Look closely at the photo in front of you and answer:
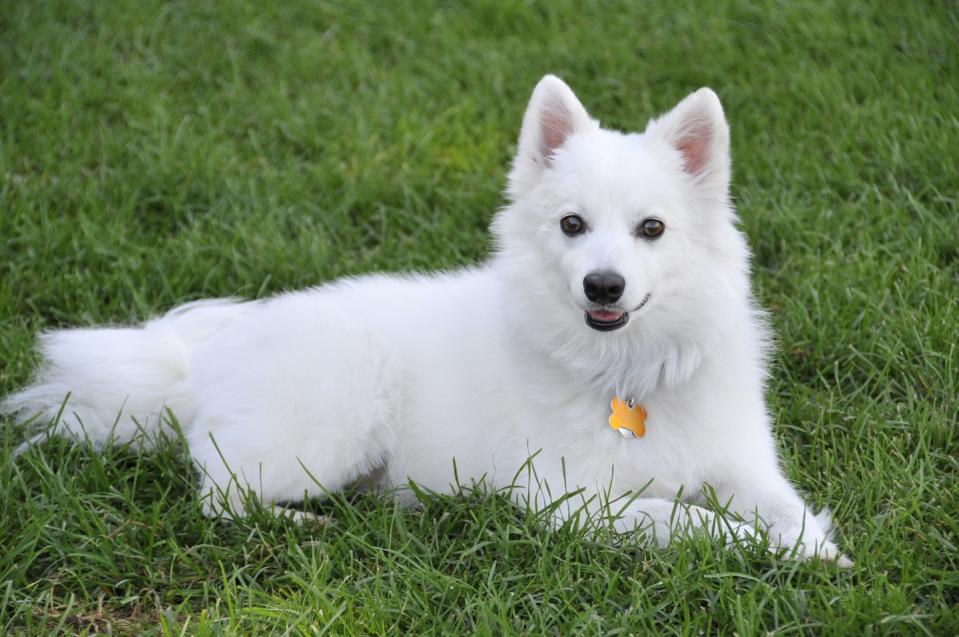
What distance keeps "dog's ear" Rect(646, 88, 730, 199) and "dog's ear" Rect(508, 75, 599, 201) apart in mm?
248

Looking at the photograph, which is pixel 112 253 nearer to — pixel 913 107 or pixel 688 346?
pixel 688 346

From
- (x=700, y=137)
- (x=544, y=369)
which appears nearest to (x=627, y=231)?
(x=700, y=137)

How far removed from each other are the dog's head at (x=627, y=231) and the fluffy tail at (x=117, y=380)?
4.15 feet

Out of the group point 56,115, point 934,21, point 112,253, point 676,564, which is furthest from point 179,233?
point 934,21

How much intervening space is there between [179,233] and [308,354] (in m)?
1.79

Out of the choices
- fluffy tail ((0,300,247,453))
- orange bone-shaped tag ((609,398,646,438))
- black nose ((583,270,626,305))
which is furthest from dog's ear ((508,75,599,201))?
fluffy tail ((0,300,247,453))

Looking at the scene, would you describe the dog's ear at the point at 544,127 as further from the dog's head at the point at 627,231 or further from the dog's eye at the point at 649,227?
the dog's eye at the point at 649,227

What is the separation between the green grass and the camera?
10.1ft

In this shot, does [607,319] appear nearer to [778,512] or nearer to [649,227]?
[649,227]

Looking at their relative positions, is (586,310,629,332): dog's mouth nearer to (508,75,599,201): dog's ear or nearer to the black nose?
the black nose

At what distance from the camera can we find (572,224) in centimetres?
333

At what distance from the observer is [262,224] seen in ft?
17.0

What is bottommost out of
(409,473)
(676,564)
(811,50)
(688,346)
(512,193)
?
(409,473)

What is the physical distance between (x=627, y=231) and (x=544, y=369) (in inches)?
21.2
